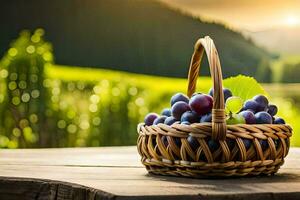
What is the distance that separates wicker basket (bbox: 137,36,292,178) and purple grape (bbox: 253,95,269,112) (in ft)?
0.18

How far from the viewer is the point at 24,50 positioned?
4.26m

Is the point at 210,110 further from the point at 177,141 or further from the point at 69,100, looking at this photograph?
the point at 69,100

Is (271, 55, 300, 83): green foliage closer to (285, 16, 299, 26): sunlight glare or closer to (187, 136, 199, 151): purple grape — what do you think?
(285, 16, 299, 26): sunlight glare

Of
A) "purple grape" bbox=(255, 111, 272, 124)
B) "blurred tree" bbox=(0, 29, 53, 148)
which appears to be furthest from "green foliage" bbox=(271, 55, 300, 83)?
"purple grape" bbox=(255, 111, 272, 124)

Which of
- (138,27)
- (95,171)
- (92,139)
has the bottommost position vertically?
Result: (92,139)

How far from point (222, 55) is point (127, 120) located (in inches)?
28.6

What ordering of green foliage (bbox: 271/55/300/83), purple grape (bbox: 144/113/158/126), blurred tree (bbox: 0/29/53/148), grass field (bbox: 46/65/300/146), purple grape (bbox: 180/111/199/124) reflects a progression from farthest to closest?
green foliage (bbox: 271/55/300/83)
grass field (bbox: 46/65/300/146)
blurred tree (bbox: 0/29/53/148)
purple grape (bbox: 144/113/158/126)
purple grape (bbox: 180/111/199/124)

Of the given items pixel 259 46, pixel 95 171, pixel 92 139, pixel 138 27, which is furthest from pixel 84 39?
pixel 95 171

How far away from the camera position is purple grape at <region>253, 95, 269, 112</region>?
5.15ft

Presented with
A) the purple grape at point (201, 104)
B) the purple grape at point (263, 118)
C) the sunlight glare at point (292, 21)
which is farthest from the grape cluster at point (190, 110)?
the sunlight glare at point (292, 21)

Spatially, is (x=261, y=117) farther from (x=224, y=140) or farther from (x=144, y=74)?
(x=144, y=74)

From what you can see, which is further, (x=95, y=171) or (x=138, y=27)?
(x=138, y=27)

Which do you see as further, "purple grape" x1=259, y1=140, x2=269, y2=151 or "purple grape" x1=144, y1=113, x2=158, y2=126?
"purple grape" x1=144, y1=113, x2=158, y2=126

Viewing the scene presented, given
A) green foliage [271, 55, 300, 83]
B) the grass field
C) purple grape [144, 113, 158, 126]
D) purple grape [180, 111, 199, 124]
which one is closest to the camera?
purple grape [180, 111, 199, 124]
